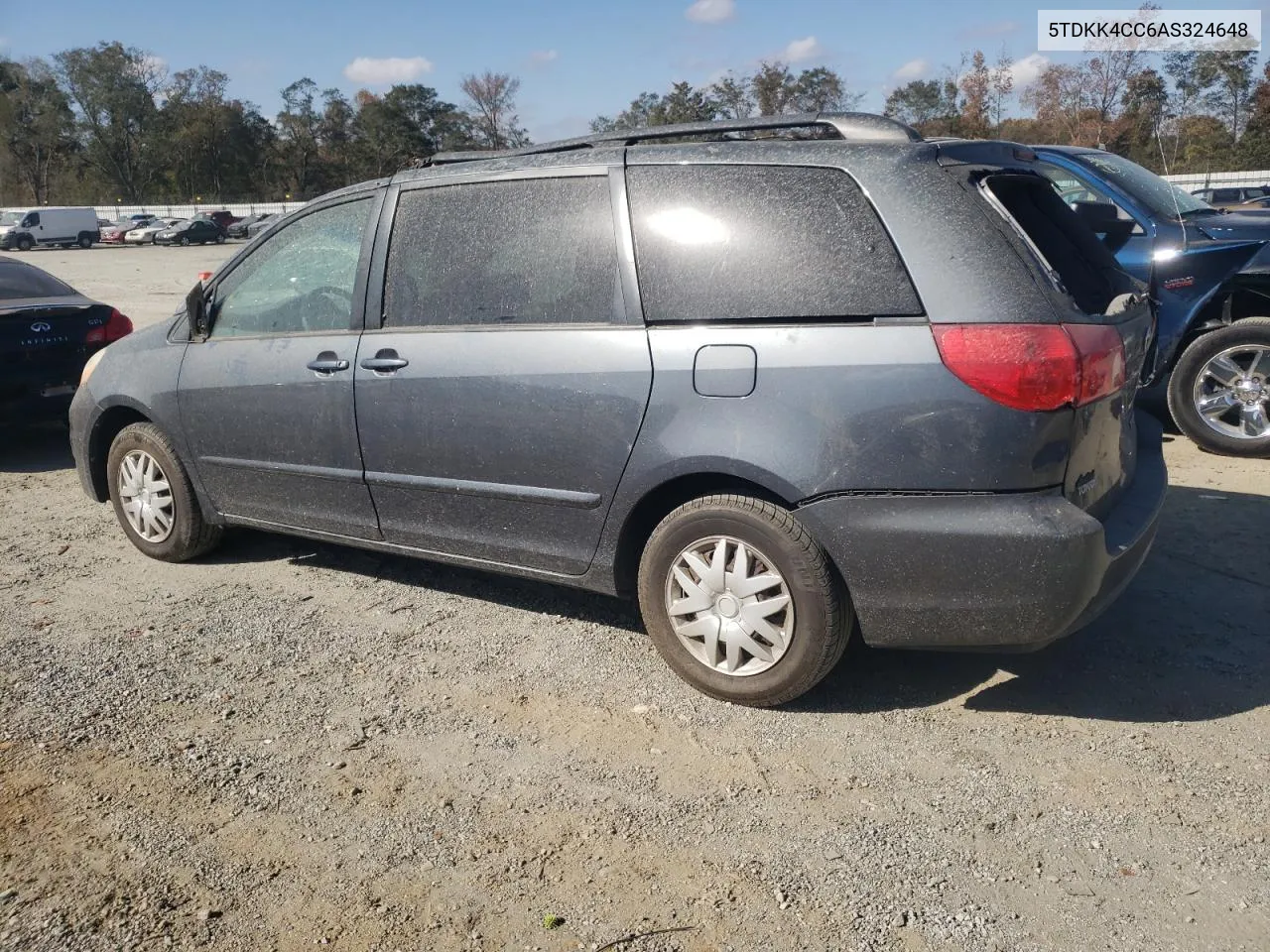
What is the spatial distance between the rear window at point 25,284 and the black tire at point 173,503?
365 centimetres

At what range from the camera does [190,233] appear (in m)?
48.3

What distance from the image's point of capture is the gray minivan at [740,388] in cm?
328

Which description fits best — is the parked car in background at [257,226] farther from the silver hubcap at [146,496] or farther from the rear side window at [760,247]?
the rear side window at [760,247]

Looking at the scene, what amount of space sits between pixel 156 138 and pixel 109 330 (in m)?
80.9

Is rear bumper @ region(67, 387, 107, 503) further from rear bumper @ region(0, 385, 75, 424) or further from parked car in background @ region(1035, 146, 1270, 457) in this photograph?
parked car in background @ region(1035, 146, 1270, 457)

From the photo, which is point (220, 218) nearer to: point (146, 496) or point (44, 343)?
point (44, 343)

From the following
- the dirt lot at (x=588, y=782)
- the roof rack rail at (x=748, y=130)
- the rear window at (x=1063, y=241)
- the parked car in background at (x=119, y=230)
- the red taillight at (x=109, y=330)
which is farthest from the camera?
the parked car in background at (x=119, y=230)

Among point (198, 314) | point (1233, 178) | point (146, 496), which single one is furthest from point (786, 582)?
point (1233, 178)

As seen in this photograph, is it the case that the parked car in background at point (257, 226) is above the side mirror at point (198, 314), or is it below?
above

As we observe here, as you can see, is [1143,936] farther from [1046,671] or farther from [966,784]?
[1046,671]

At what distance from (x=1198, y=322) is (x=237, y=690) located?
6.18 meters

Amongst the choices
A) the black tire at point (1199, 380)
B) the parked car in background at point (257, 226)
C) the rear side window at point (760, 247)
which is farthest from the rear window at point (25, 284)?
the black tire at point (1199, 380)

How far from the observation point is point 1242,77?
4753cm

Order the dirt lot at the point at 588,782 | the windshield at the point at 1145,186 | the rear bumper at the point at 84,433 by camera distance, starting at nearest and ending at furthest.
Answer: the dirt lot at the point at 588,782, the rear bumper at the point at 84,433, the windshield at the point at 1145,186
